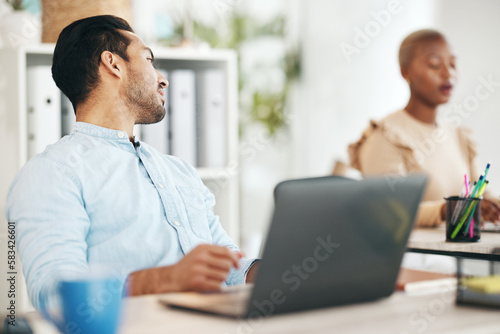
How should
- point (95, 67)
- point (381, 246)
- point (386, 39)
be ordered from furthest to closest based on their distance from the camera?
point (386, 39), point (95, 67), point (381, 246)

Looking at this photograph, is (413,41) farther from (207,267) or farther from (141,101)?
(207,267)

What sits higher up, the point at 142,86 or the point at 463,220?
the point at 142,86

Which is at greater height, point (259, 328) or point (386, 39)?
point (386, 39)

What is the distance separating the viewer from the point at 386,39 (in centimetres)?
400

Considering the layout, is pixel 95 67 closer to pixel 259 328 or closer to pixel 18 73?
pixel 18 73

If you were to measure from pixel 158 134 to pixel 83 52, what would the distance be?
0.85 metres

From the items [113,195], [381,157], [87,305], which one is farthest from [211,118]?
[87,305]

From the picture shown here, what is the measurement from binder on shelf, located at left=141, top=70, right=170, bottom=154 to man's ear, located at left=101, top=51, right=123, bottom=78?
81 cm

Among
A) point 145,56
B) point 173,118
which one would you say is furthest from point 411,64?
point 145,56

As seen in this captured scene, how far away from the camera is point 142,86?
158cm

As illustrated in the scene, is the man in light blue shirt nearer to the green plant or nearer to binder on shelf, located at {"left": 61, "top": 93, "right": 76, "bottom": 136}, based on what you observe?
binder on shelf, located at {"left": 61, "top": 93, "right": 76, "bottom": 136}

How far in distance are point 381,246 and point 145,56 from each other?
2.77 ft

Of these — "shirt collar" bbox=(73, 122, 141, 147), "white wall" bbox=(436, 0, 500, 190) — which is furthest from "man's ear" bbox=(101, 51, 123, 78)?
"white wall" bbox=(436, 0, 500, 190)

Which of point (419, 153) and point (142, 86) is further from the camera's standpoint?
point (419, 153)
